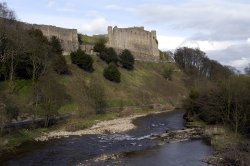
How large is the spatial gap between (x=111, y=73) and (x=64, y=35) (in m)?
12.6

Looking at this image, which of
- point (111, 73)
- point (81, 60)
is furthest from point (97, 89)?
point (111, 73)

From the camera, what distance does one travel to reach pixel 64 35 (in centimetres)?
7362

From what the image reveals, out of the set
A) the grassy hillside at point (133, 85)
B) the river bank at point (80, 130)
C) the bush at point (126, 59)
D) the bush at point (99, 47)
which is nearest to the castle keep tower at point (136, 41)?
the grassy hillside at point (133, 85)

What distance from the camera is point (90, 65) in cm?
6588

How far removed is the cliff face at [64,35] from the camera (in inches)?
2744

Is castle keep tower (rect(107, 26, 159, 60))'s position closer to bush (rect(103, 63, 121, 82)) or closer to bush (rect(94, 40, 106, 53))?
bush (rect(94, 40, 106, 53))

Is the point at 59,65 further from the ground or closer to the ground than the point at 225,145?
further from the ground

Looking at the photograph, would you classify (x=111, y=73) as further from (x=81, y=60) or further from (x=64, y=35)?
(x=64, y=35)

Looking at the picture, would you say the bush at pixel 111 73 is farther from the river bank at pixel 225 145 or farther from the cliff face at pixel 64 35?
the river bank at pixel 225 145

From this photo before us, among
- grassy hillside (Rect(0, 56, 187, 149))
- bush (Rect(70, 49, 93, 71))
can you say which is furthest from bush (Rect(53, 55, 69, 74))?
bush (Rect(70, 49, 93, 71))

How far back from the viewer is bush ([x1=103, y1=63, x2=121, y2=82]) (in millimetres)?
66562

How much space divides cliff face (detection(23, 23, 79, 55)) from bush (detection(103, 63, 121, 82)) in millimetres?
7196

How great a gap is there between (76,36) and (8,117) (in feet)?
133

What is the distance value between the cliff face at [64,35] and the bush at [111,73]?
23.6ft
